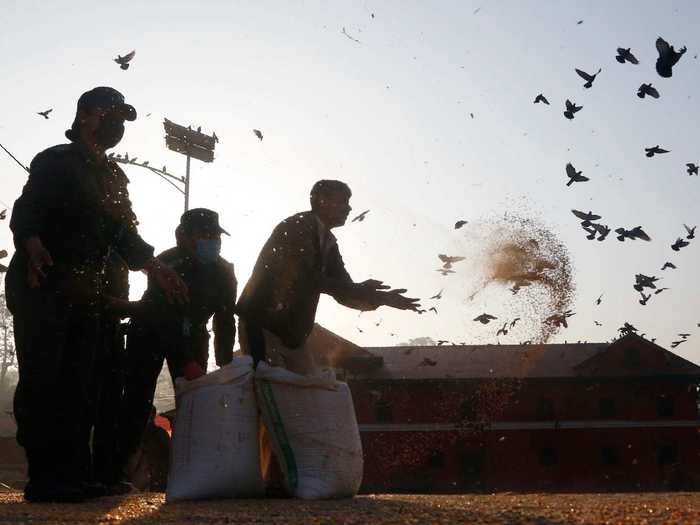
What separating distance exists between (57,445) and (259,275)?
1529 millimetres

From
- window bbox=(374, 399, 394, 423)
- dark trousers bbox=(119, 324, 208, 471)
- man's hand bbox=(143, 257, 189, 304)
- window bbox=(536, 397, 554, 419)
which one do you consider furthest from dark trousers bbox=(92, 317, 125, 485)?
window bbox=(536, 397, 554, 419)

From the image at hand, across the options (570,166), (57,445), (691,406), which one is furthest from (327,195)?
(691,406)

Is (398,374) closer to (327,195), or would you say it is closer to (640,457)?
(640,457)

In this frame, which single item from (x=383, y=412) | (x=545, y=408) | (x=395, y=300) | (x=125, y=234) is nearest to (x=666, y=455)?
(x=545, y=408)

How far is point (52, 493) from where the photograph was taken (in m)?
4.12

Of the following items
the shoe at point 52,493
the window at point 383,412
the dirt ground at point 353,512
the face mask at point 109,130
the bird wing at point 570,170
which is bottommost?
the dirt ground at point 353,512

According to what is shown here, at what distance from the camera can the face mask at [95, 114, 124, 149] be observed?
15.5ft

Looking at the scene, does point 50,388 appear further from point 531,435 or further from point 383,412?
point 531,435

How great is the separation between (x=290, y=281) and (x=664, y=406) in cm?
4047

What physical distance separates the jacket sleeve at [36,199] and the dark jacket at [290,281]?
128 cm

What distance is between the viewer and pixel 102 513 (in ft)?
11.8

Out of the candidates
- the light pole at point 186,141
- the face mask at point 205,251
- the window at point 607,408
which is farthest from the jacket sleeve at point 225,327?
the window at point 607,408

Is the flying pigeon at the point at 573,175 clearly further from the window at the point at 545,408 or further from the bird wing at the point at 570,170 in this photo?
the window at the point at 545,408

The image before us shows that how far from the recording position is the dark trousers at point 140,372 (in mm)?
5227
